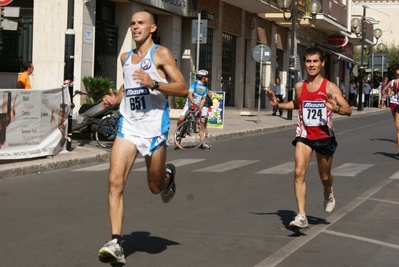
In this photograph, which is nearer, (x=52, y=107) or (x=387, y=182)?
(x=387, y=182)

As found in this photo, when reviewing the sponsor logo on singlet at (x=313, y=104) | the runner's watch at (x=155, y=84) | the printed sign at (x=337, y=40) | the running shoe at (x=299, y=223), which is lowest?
the running shoe at (x=299, y=223)

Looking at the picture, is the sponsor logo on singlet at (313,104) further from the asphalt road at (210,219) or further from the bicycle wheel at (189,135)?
the bicycle wheel at (189,135)

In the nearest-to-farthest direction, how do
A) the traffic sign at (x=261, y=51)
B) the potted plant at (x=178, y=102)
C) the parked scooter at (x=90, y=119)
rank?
1. the parked scooter at (x=90, y=119)
2. the potted plant at (x=178, y=102)
3. the traffic sign at (x=261, y=51)

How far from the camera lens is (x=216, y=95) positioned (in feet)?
82.2

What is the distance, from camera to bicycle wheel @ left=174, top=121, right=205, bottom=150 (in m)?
19.0

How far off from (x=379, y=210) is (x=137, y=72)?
4545 millimetres

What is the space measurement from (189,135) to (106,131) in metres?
2.09

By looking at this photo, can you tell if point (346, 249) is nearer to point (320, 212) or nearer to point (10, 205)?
point (320, 212)

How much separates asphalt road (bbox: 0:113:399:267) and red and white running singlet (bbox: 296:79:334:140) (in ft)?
3.19

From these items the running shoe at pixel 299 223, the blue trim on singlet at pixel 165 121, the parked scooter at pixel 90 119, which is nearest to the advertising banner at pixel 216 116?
the parked scooter at pixel 90 119

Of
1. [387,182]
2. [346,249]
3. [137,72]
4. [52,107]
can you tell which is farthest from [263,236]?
[52,107]

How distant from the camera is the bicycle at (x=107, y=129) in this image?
707 inches

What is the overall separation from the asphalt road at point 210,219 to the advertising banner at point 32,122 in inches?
33.2

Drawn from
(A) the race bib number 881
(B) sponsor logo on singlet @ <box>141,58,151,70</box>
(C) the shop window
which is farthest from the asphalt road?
(C) the shop window
